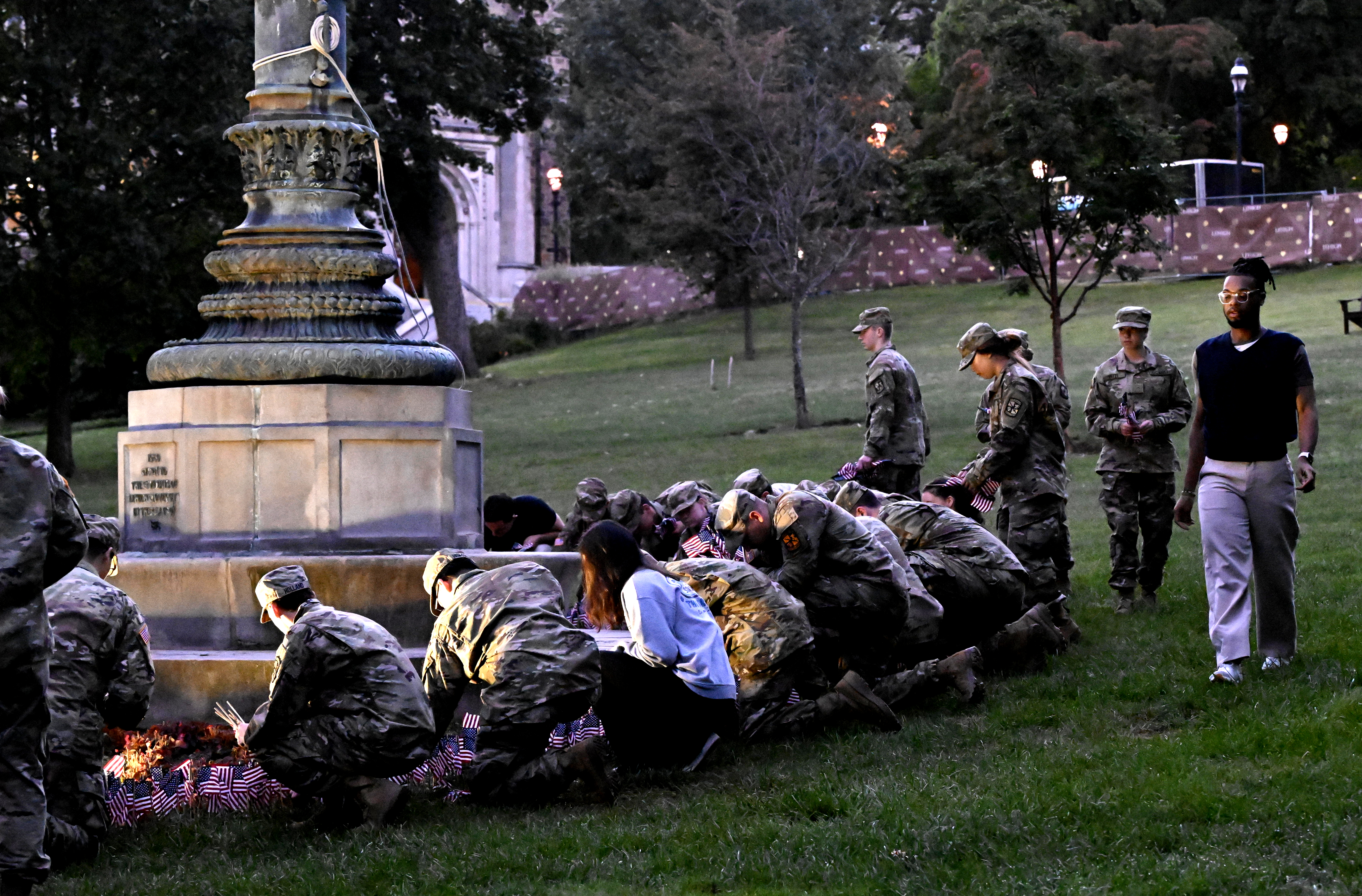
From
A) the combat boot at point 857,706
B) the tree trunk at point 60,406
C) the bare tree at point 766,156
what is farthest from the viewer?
the bare tree at point 766,156

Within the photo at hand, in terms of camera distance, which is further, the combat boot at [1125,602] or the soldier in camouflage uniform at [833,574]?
the combat boot at [1125,602]

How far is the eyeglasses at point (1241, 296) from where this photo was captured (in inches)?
297

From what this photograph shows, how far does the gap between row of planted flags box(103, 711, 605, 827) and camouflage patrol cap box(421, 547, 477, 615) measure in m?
0.70

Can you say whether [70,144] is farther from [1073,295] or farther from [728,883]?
[1073,295]

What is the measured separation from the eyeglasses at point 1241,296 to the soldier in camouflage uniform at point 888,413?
3800 millimetres

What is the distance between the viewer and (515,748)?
22.0 feet

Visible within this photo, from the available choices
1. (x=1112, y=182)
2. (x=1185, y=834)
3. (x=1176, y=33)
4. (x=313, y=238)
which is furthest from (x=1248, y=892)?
(x=1176, y=33)

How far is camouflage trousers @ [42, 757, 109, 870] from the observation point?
5.94 meters

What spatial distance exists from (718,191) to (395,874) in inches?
1113

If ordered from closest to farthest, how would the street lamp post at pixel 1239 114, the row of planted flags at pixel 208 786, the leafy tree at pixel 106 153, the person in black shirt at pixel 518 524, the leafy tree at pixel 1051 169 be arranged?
the row of planted flags at pixel 208 786, the person in black shirt at pixel 518 524, the leafy tree at pixel 1051 169, the leafy tree at pixel 106 153, the street lamp post at pixel 1239 114

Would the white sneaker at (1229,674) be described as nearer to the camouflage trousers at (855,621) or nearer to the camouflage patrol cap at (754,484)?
the camouflage trousers at (855,621)

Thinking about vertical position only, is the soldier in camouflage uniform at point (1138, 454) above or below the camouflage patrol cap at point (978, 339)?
below


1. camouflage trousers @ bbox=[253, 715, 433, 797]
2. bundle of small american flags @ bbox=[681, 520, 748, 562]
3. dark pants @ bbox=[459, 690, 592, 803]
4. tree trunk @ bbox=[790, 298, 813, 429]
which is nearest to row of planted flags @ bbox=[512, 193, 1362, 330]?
tree trunk @ bbox=[790, 298, 813, 429]

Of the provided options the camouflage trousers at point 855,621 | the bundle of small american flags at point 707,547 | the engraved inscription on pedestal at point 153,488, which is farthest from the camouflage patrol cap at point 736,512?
the engraved inscription on pedestal at point 153,488
